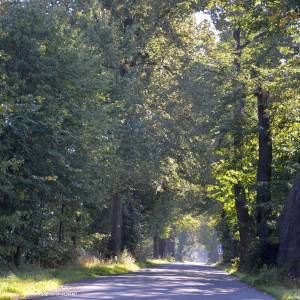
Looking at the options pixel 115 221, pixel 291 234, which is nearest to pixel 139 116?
pixel 115 221

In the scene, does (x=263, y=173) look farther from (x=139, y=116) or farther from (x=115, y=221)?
(x=115, y=221)

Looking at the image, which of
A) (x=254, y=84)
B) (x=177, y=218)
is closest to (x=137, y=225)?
(x=177, y=218)

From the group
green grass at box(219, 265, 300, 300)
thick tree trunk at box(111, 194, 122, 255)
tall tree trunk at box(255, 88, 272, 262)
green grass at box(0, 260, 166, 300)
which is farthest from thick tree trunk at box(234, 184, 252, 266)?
green grass at box(219, 265, 300, 300)

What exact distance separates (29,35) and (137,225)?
28.7 meters

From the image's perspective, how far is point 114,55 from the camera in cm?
3077

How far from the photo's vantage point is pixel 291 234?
23.7 m

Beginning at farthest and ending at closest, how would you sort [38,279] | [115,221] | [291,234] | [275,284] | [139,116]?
1. [115,221]
2. [139,116]
3. [291,234]
4. [275,284]
5. [38,279]

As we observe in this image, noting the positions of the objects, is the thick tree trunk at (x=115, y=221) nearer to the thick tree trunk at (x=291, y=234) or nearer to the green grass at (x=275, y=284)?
the green grass at (x=275, y=284)

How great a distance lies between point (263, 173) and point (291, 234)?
6.48 m

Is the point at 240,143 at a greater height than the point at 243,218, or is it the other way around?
the point at 240,143

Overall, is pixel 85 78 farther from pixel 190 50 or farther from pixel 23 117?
pixel 190 50

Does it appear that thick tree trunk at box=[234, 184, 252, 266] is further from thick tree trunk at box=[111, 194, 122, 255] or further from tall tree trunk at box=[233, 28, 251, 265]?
thick tree trunk at box=[111, 194, 122, 255]

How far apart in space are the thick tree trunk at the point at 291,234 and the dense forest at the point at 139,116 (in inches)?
2.2

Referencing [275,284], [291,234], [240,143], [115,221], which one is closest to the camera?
[275,284]
